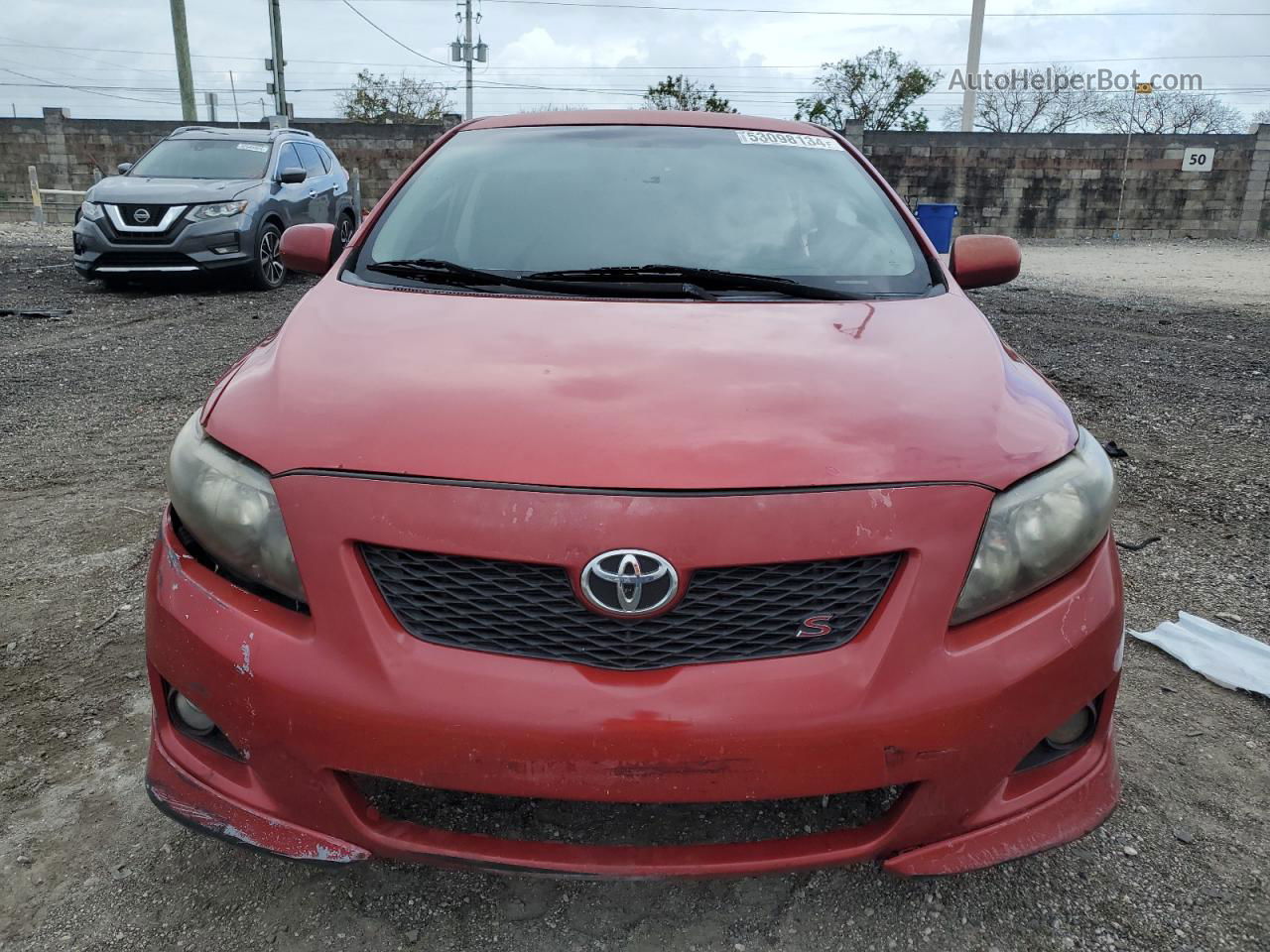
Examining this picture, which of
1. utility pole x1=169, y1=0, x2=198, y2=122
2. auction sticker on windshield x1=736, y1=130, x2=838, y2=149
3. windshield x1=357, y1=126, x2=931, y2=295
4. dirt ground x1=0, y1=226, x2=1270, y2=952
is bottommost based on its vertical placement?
dirt ground x1=0, y1=226, x2=1270, y2=952

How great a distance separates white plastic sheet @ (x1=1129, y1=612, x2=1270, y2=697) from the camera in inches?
96.0

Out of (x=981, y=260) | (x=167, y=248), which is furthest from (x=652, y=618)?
(x=167, y=248)

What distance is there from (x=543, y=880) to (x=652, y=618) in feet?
1.78

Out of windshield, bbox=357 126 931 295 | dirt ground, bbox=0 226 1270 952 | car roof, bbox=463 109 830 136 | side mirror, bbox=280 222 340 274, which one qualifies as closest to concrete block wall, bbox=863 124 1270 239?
dirt ground, bbox=0 226 1270 952

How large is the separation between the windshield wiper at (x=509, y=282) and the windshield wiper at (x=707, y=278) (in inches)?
1.1

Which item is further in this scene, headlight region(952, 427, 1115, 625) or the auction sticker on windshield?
the auction sticker on windshield

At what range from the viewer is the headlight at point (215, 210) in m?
8.60

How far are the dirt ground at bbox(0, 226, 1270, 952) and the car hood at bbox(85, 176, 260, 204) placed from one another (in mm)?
4930

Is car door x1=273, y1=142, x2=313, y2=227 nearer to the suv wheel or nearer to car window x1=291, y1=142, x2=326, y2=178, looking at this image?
car window x1=291, y1=142, x2=326, y2=178

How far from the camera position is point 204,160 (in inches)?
376

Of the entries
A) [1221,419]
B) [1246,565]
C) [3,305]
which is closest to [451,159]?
[1246,565]

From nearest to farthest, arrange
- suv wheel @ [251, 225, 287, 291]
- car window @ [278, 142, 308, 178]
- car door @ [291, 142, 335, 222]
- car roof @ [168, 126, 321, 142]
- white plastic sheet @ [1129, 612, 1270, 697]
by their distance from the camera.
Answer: white plastic sheet @ [1129, 612, 1270, 697] < suv wheel @ [251, 225, 287, 291] < car window @ [278, 142, 308, 178] < car roof @ [168, 126, 321, 142] < car door @ [291, 142, 335, 222]

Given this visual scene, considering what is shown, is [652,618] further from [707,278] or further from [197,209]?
[197,209]

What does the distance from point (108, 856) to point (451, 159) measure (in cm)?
199
